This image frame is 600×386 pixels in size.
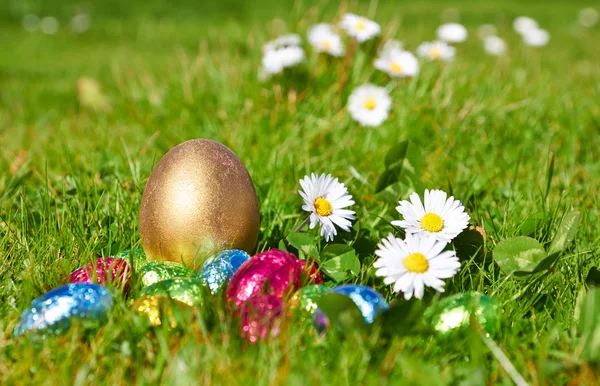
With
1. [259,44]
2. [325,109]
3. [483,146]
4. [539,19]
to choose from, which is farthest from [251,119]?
[539,19]

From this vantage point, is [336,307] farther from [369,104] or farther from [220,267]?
[369,104]

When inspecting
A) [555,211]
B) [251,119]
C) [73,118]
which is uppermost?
[555,211]

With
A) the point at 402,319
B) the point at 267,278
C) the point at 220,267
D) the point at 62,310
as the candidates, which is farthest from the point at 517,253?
the point at 62,310

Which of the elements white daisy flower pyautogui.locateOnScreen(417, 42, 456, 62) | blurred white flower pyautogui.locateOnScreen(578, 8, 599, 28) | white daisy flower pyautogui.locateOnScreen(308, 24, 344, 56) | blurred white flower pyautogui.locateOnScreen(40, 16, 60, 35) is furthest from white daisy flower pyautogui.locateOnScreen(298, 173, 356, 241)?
blurred white flower pyautogui.locateOnScreen(578, 8, 599, 28)

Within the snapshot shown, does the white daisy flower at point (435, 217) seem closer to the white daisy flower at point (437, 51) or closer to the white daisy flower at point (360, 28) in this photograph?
the white daisy flower at point (360, 28)

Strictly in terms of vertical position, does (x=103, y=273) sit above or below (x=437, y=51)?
below

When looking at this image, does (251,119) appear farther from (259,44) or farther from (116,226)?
(116,226)
